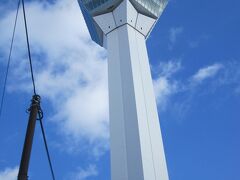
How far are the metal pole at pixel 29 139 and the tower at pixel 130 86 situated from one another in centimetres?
2015

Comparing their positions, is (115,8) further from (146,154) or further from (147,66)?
(146,154)

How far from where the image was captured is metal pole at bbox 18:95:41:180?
27.7 feet

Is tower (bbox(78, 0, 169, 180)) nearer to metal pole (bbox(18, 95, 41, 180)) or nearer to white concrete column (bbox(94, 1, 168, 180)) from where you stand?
white concrete column (bbox(94, 1, 168, 180))

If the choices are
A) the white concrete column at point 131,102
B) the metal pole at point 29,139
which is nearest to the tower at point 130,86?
the white concrete column at point 131,102

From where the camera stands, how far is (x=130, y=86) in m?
34.0

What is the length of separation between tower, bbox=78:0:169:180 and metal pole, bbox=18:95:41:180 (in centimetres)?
2015

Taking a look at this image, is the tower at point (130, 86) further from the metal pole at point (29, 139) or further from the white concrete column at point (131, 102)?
the metal pole at point (29, 139)

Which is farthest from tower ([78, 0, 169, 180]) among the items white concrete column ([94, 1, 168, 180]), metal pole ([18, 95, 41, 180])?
metal pole ([18, 95, 41, 180])

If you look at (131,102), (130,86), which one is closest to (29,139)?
(131,102)

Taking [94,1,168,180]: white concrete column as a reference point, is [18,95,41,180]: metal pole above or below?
below

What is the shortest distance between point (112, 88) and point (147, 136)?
6.88 metres

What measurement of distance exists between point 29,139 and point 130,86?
25291 millimetres

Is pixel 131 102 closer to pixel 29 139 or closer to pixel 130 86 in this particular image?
pixel 130 86

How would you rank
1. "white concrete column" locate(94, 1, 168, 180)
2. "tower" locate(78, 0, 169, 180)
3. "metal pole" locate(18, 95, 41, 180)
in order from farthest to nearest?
"tower" locate(78, 0, 169, 180) → "white concrete column" locate(94, 1, 168, 180) → "metal pole" locate(18, 95, 41, 180)
